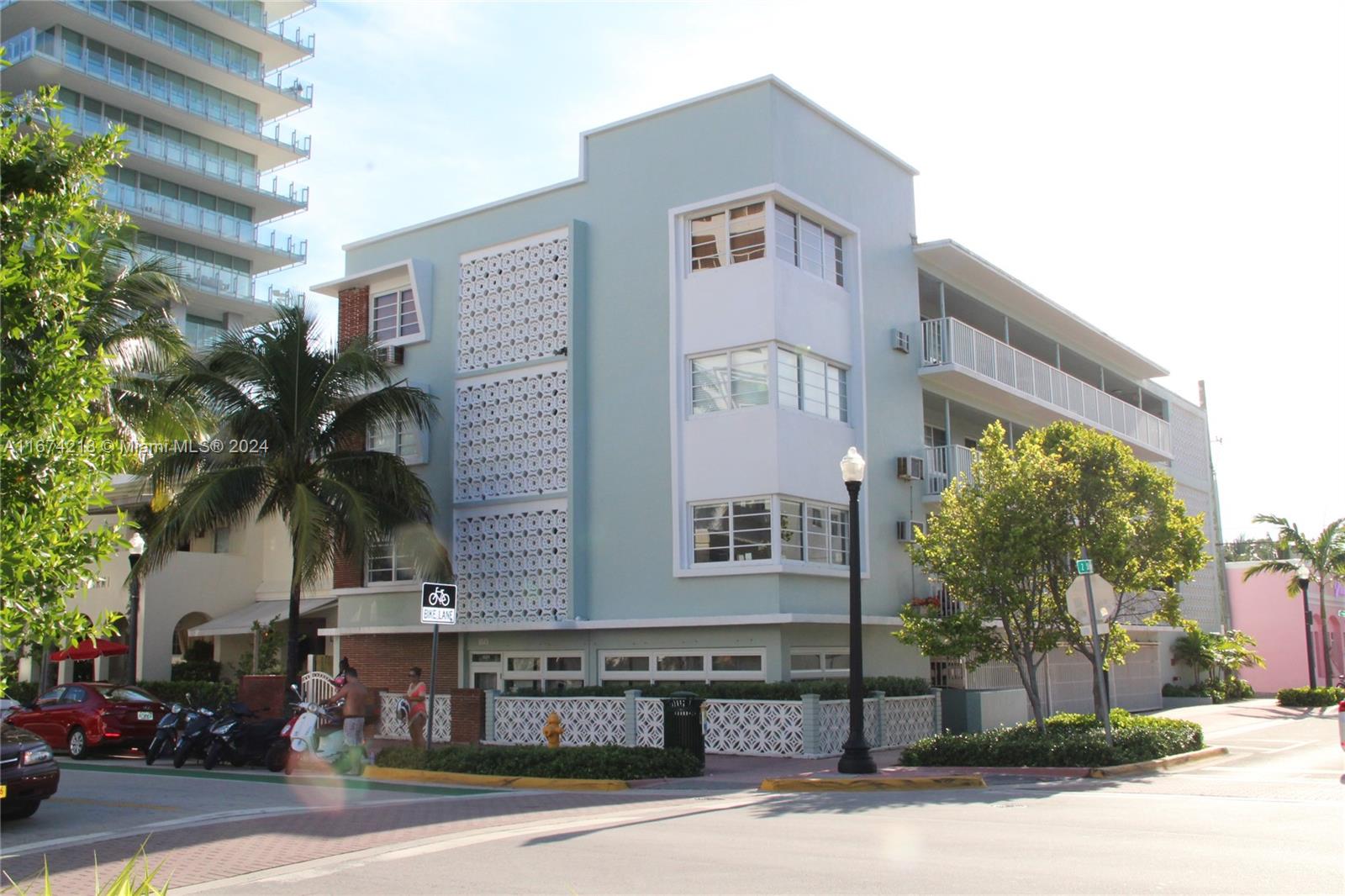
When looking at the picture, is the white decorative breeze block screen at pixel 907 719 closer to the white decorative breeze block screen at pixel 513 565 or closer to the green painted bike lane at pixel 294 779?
the white decorative breeze block screen at pixel 513 565

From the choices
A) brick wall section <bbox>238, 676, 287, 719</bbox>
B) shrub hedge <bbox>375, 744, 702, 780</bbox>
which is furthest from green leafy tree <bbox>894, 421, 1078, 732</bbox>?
brick wall section <bbox>238, 676, 287, 719</bbox>

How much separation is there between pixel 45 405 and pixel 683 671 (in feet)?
58.5

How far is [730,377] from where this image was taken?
77.1 feet

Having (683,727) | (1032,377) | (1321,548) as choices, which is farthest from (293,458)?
(1321,548)

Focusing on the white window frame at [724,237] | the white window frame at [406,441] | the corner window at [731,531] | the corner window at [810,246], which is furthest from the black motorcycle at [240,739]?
the corner window at [810,246]

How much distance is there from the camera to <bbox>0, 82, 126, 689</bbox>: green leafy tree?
6688mm

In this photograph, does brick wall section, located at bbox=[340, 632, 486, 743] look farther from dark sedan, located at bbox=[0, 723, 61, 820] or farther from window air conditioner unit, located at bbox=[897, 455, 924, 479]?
dark sedan, located at bbox=[0, 723, 61, 820]

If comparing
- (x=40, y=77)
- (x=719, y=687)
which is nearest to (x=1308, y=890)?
(x=719, y=687)

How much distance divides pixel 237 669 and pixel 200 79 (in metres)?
33.3

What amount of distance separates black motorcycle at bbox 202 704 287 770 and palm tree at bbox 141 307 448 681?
2861 millimetres

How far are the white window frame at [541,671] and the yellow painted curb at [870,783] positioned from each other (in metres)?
9.05

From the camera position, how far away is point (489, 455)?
2653cm

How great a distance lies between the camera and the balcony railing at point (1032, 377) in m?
27.6

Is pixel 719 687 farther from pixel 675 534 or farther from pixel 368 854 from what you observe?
pixel 368 854
